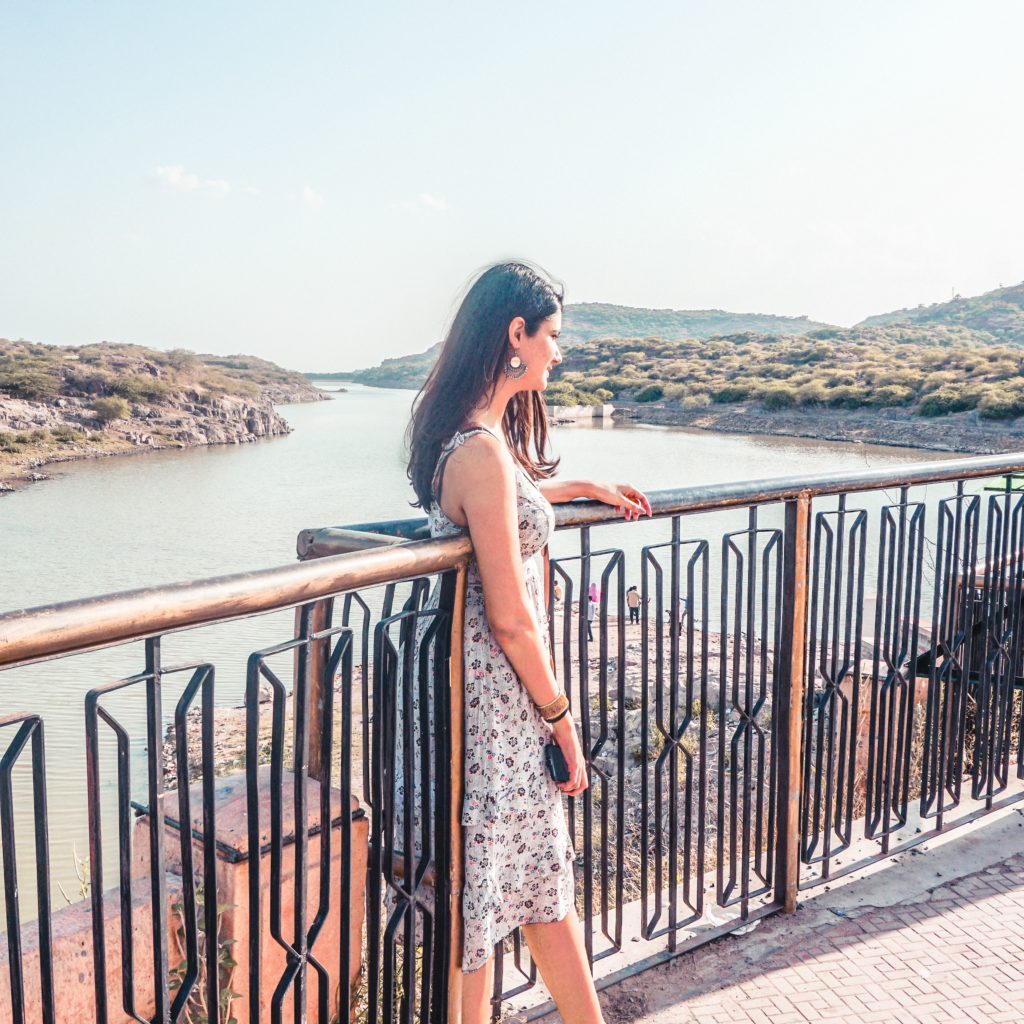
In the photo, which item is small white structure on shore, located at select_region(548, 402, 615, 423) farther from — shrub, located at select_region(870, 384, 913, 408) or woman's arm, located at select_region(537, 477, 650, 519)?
woman's arm, located at select_region(537, 477, 650, 519)

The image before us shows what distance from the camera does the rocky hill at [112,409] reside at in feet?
186

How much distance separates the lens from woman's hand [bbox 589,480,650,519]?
81.4 inches

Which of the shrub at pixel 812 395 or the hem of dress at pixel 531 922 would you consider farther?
the shrub at pixel 812 395

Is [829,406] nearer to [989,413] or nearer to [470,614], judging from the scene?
[989,413]

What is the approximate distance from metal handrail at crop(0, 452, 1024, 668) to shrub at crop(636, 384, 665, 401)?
255 ft

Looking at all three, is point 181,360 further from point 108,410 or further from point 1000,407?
point 1000,407

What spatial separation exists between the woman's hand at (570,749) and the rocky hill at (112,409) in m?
49.0

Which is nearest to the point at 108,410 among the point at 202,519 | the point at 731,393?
the point at 202,519

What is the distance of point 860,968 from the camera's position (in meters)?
2.39

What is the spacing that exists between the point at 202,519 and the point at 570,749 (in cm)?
3766

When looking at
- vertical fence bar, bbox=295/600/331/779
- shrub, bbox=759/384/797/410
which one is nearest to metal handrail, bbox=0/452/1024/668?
vertical fence bar, bbox=295/600/331/779

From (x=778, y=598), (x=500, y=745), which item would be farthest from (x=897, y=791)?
(x=500, y=745)

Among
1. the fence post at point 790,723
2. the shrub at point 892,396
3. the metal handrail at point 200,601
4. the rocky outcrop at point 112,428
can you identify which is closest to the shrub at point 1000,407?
the shrub at point 892,396

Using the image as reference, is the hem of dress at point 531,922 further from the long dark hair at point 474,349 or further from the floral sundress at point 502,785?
the long dark hair at point 474,349
